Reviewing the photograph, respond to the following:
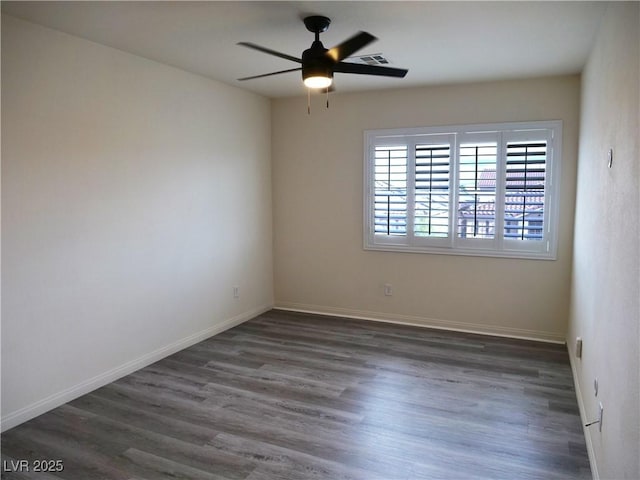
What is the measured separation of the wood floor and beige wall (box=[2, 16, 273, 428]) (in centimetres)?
36

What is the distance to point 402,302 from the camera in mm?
5199

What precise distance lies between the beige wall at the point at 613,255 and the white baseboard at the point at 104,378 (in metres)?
3.37

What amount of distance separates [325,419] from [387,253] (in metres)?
2.55

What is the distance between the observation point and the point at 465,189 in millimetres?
4750

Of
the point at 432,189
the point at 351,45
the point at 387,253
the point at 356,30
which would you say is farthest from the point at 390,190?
the point at 351,45

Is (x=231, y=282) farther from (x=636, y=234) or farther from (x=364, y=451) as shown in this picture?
(x=636, y=234)

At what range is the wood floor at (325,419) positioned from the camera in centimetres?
251

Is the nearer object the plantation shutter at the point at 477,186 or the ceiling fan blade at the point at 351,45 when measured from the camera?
the ceiling fan blade at the point at 351,45

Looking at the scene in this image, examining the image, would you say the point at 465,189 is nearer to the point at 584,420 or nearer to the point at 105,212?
the point at 584,420

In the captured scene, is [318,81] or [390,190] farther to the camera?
[390,190]

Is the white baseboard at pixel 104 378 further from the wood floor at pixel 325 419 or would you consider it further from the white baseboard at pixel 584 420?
the white baseboard at pixel 584 420

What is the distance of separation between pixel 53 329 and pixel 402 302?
11.4 ft

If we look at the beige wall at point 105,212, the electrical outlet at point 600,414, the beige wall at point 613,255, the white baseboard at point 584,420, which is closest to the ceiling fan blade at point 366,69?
the beige wall at point 613,255

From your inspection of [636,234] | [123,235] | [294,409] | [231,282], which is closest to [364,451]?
[294,409]
